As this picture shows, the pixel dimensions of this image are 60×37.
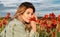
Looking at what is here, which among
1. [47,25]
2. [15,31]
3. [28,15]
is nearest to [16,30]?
[15,31]

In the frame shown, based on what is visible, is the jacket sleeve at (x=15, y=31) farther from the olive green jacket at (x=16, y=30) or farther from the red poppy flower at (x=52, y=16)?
the red poppy flower at (x=52, y=16)

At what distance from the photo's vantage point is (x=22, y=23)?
173 cm

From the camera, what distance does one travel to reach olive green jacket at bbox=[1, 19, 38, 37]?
5.51ft

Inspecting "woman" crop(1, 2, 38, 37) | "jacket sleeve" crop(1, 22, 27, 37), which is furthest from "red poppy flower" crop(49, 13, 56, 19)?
"jacket sleeve" crop(1, 22, 27, 37)

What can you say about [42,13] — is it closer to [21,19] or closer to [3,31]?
[21,19]

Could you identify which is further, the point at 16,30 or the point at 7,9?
the point at 7,9

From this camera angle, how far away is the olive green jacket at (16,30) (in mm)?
1679

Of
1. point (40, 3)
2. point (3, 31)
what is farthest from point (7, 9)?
point (40, 3)

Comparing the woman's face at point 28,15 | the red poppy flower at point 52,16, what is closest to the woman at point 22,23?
the woman's face at point 28,15

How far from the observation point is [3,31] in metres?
1.74

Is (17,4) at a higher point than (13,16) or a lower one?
higher

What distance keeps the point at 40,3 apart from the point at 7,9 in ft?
1.24

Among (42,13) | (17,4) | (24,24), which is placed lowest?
(24,24)

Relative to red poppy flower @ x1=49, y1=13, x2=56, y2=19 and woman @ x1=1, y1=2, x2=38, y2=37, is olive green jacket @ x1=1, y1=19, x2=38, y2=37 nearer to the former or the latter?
woman @ x1=1, y1=2, x2=38, y2=37
